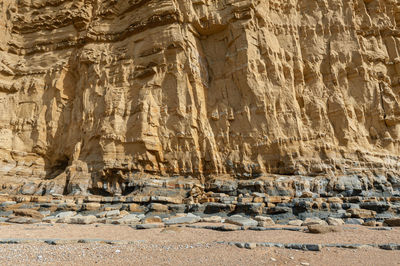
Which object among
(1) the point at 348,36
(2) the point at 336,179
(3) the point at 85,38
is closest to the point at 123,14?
(3) the point at 85,38

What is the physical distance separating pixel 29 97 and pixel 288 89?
18439mm

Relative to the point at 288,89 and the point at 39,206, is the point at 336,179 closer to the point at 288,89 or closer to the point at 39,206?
the point at 288,89

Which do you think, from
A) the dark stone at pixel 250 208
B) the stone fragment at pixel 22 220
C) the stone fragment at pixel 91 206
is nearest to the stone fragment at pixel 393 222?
the dark stone at pixel 250 208

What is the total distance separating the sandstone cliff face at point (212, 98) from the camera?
14.5 meters

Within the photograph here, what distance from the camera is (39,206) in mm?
11109

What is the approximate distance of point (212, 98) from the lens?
55.0ft

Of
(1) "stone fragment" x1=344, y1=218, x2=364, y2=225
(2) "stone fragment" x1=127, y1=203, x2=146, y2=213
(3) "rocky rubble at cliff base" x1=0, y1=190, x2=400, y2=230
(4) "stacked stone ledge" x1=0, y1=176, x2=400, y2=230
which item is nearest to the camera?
(1) "stone fragment" x1=344, y1=218, x2=364, y2=225

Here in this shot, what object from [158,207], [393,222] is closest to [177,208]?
[158,207]

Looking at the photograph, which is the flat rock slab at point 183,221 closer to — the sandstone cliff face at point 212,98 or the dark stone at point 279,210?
the dark stone at point 279,210

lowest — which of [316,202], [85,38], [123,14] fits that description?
[316,202]

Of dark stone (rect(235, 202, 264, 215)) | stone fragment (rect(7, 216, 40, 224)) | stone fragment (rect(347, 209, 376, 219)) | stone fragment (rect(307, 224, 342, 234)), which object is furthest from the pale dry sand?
stone fragment (rect(7, 216, 40, 224))

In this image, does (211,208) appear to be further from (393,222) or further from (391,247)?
(391,247)

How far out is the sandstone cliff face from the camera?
14.5 metres

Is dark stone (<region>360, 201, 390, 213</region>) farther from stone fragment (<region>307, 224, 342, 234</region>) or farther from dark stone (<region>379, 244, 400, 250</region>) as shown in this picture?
dark stone (<region>379, 244, 400, 250</region>)
